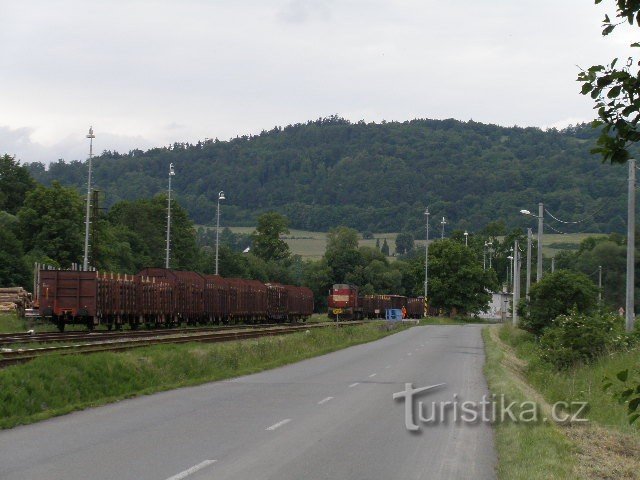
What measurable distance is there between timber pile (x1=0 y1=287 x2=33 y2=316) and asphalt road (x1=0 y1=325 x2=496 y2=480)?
110 feet

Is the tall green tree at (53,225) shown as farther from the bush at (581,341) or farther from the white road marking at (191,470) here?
the white road marking at (191,470)

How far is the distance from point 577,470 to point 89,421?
26.0 feet

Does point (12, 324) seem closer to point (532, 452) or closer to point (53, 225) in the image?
point (532, 452)

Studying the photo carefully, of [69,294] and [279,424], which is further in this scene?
[69,294]

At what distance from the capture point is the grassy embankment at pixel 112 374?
17.0 m

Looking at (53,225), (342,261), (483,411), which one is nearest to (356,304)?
(53,225)

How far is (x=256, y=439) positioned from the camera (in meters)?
14.0

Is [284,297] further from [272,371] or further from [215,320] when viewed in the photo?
[272,371]

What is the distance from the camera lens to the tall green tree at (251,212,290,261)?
17138cm

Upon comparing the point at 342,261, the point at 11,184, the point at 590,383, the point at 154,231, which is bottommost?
the point at 590,383

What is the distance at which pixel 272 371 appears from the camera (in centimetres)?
2850

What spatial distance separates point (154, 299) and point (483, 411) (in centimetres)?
3438

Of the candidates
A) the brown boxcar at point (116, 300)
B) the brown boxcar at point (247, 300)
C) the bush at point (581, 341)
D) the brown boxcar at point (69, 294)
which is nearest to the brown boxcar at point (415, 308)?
the brown boxcar at point (247, 300)

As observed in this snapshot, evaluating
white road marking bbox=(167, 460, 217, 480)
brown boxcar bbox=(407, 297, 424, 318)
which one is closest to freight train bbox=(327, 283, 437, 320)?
brown boxcar bbox=(407, 297, 424, 318)
